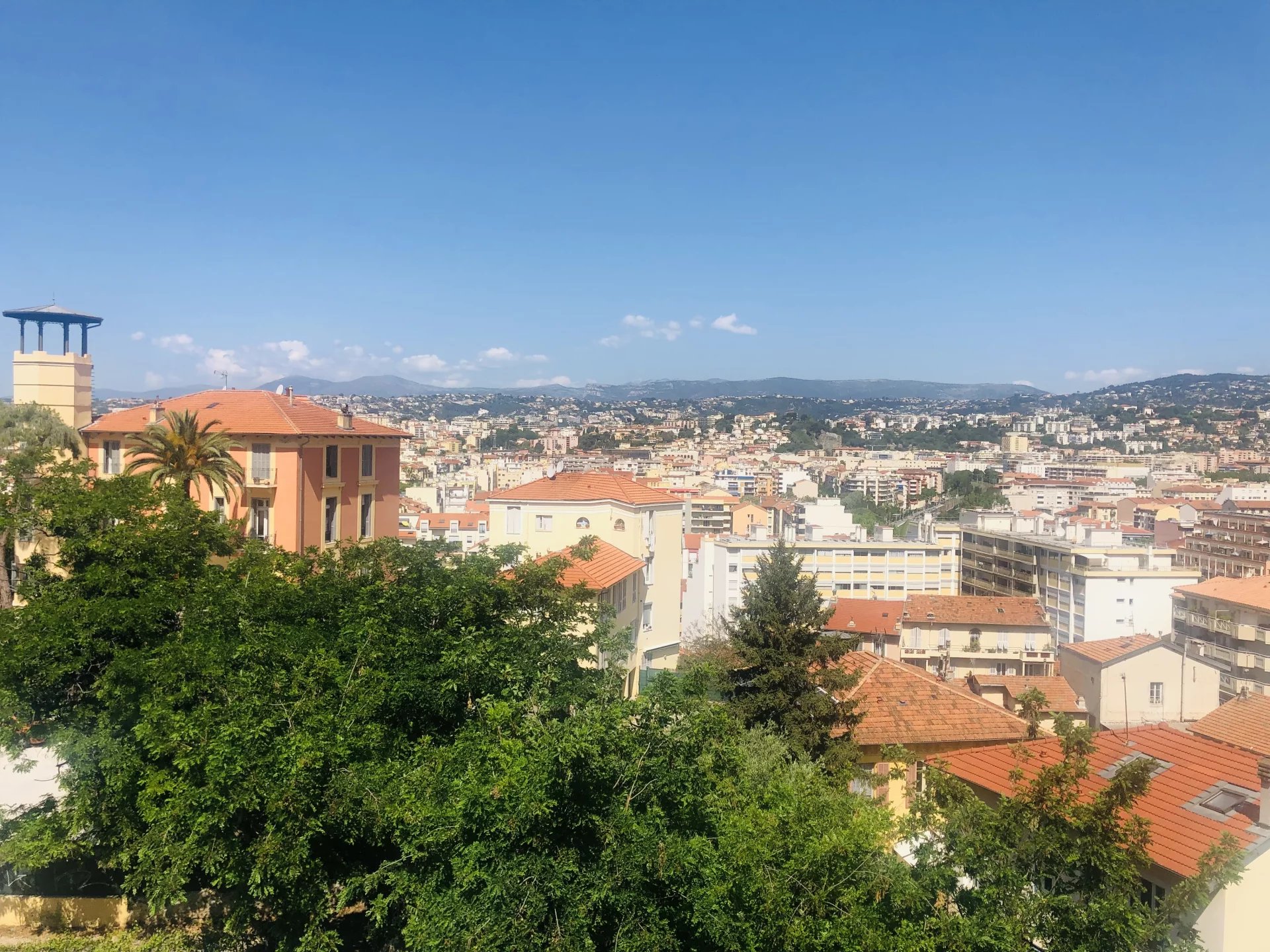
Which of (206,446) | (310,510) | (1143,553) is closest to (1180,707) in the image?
(1143,553)

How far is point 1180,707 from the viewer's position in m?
34.8

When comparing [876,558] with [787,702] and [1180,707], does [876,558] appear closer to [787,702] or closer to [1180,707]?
[1180,707]

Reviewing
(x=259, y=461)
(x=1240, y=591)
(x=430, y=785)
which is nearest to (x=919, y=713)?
(x=430, y=785)

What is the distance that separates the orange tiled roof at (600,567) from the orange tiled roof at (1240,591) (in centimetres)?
3156

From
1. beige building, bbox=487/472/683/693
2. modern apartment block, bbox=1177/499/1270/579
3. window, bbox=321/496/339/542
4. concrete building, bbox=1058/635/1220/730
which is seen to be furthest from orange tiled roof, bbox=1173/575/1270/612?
window, bbox=321/496/339/542

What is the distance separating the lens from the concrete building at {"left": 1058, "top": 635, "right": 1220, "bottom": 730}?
34.8 metres

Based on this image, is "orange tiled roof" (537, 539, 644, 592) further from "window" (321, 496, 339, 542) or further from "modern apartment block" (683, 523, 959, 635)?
"modern apartment block" (683, 523, 959, 635)

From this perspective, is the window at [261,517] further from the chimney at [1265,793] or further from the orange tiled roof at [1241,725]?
the orange tiled roof at [1241,725]

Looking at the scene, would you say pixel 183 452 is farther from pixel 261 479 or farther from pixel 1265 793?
pixel 1265 793

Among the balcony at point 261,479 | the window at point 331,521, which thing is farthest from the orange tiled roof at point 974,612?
the balcony at point 261,479

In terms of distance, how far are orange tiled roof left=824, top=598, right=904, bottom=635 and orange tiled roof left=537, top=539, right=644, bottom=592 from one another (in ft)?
97.5

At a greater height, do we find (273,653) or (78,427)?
(78,427)

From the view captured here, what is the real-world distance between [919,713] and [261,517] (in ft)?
59.4

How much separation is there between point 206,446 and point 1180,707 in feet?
113
